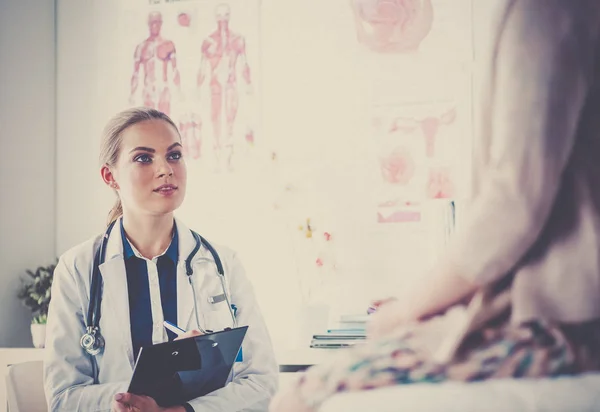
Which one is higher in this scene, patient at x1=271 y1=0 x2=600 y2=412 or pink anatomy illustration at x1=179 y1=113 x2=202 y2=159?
pink anatomy illustration at x1=179 y1=113 x2=202 y2=159

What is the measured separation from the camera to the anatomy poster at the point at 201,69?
1.84 meters

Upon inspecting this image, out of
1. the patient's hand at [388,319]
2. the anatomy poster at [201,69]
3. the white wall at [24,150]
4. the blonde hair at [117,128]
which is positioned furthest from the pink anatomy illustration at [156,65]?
the patient's hand at [388,319]

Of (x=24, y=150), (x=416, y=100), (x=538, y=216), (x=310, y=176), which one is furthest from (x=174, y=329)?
(x=24, y=150)

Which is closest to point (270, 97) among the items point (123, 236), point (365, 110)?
point (365, 110)

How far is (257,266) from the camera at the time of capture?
5.88ft

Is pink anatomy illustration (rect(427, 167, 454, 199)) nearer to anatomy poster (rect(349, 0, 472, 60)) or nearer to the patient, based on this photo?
anatomy poster (rect(349, 0, 472, 60))

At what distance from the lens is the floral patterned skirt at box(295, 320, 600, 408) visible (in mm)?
871

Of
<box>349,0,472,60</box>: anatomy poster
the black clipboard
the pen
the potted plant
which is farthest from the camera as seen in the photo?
the potted plant

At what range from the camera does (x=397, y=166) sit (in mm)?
1675

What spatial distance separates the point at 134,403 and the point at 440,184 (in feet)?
2.97

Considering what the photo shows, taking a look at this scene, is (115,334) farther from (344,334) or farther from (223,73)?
(223,73)

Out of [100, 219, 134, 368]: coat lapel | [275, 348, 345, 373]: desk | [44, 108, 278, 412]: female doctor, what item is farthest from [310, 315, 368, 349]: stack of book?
[100, 219, 134, 368]: coat lapel

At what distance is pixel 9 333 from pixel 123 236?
756mm

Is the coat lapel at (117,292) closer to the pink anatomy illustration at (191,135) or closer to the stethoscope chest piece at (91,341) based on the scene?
the stethoscope chest piece at (91,341)
